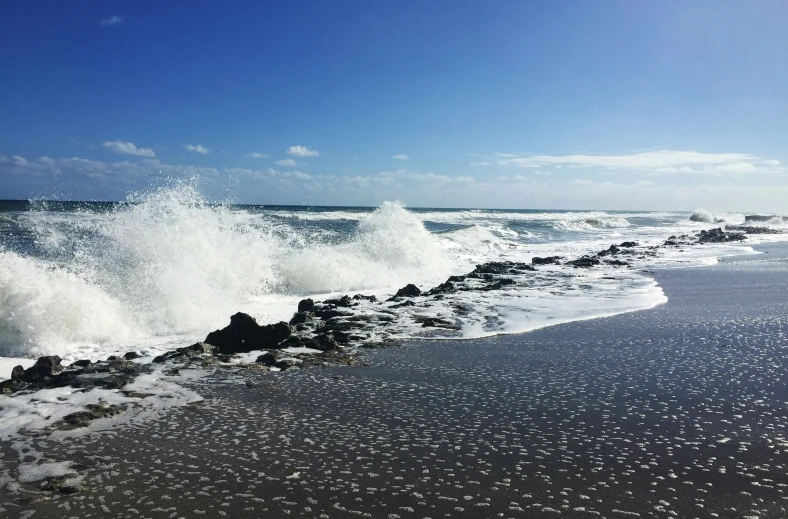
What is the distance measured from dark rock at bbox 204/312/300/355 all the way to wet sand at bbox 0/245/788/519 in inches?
48.7

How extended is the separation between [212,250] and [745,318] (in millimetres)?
10881

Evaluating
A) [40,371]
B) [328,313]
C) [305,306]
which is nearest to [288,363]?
[40,371]

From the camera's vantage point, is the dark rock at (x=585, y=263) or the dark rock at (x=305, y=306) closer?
the dark rock at (x=305, y=306)

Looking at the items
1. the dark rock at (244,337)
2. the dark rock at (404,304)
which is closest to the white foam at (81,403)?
the dark rock at (244,337)

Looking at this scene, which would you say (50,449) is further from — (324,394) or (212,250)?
(212,250)

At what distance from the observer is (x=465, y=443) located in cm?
420

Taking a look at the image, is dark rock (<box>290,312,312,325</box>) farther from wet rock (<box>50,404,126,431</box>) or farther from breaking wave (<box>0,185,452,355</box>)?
wet rock (<box>50,404,126,431</box>)

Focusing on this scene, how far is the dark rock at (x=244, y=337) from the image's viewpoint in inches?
291

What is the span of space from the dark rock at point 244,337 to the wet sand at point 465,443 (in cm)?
124

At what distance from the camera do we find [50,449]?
4168 millimetres

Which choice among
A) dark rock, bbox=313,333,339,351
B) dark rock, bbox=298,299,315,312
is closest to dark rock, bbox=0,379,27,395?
dark rock, bbox=313,333,339,351

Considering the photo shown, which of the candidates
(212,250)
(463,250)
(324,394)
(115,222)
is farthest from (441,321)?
(463,250)

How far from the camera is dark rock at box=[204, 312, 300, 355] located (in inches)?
291

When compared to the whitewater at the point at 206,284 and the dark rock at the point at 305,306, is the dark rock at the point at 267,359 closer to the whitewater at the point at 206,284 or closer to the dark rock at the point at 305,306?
the whitewater at the point at 206,284
